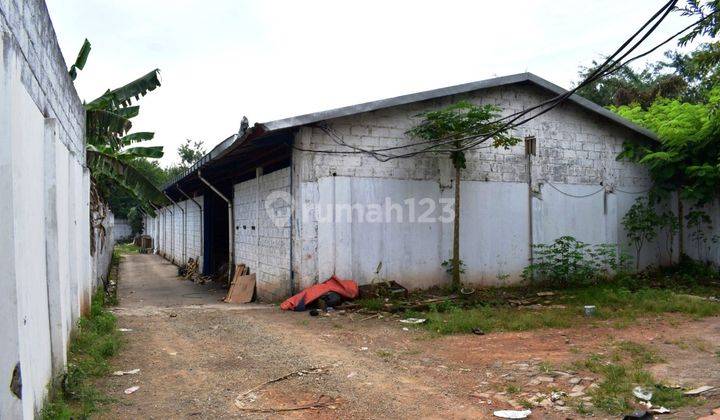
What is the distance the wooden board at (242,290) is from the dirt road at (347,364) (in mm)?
2345

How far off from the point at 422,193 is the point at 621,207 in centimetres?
576

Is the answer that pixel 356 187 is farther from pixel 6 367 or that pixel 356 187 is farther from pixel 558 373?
pixel 6 367

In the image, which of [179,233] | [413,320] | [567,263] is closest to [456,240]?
[413,320]

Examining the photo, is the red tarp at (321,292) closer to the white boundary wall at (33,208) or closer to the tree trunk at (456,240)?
the tree trunk at (456,240)

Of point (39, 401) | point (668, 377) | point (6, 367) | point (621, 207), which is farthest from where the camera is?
point (621, 207)

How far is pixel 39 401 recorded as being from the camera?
3.82 meters

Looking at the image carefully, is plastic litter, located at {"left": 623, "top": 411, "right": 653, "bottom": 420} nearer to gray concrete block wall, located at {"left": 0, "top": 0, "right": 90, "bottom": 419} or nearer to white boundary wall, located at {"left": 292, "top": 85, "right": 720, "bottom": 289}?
gray concrete block wall, located at {"left": 0, "top": 0, "right": 90, "bottom": 419}

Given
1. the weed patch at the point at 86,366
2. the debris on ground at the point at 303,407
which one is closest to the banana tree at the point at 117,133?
Result: the weed patch at the point at 86,366

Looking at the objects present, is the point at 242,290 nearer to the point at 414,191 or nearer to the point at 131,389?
the point at 414,191

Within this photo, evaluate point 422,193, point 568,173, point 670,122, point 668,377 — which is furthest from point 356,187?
point 670,122

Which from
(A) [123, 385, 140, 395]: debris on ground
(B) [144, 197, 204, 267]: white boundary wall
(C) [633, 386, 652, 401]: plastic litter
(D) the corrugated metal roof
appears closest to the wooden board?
(D) the corrugated metal roof

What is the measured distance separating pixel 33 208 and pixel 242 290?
864 centimetres

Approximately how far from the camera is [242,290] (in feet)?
40.5

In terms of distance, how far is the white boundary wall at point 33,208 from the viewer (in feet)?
9.67
